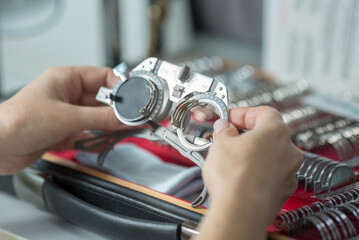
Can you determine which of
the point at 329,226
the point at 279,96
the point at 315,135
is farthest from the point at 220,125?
the point at 279,96

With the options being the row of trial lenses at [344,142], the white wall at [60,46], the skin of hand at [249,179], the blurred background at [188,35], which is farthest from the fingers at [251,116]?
the white wall at [60,46]

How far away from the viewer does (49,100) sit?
1.86 ft

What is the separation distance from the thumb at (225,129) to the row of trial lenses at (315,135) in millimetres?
221

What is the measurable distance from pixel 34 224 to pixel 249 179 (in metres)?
0.30

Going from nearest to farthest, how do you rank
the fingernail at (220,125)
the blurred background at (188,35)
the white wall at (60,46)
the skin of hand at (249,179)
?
the skin of hand at (249,179), the fingernail at (220,125), the blurred background at (188,35), the white wall at (60,46)

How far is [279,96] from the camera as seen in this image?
33.0 inches

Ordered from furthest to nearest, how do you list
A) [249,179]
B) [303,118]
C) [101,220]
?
[303,118] < [101,220] < [249,179]

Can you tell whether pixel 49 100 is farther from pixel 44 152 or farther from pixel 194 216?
pixel 194 216

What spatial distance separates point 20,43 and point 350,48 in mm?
904

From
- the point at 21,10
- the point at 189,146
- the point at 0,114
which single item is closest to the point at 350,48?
the point at 189,146

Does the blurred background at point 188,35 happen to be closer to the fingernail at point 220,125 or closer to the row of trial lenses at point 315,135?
the row of trial lenses at point 315,135

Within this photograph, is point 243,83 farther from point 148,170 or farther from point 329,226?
point 329,226

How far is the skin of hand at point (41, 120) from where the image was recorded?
553 millimetres

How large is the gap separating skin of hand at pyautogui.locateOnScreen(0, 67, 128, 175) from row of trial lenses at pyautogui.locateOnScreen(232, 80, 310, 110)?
28cm
